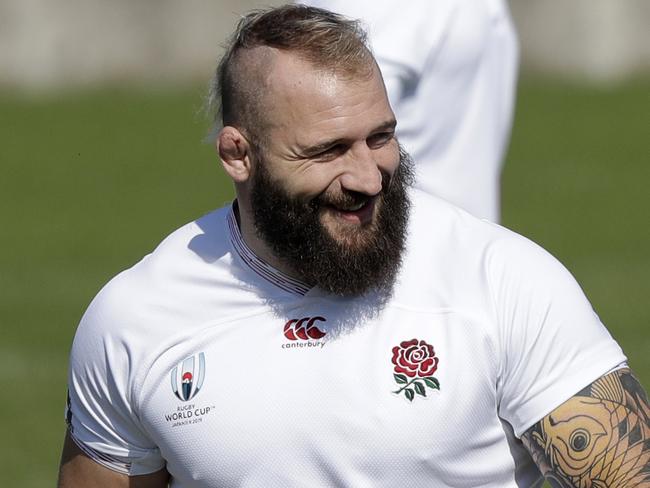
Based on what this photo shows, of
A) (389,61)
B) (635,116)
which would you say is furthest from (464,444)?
(635,116)

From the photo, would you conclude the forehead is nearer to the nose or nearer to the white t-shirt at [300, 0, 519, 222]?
the nose

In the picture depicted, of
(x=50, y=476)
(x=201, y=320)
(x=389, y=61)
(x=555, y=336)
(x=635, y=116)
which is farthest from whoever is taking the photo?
(x=635, y=116)

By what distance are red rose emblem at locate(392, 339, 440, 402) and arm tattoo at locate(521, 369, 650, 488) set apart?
28 centimetres

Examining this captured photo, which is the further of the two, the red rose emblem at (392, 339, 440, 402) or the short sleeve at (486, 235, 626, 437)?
the red rose emblem at (392, 339, 440, 402)

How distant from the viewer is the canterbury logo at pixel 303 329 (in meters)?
3.76

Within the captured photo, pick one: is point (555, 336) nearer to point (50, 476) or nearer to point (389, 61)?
point (389, 61)

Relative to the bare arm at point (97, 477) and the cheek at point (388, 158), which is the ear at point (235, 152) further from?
the bare arm at point (97, 477)

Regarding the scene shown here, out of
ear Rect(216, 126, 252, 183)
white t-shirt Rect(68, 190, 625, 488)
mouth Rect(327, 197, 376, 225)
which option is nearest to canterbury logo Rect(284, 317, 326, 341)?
white t-shirt Rect(68, 190, 625, 488)

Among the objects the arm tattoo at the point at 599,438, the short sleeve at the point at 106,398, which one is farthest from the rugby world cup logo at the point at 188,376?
the arm tattoo at the point at 599,438

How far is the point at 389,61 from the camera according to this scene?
507cm

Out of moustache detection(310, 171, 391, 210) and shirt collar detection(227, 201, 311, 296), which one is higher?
moustache detection(310, 171, 391, 210)

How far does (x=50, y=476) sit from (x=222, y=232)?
4.18m

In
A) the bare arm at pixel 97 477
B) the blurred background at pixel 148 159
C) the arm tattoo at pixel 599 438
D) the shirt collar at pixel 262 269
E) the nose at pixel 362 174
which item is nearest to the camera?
the arm tattoo at pixel 599 438

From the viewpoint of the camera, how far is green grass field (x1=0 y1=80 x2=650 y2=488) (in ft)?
33.5
